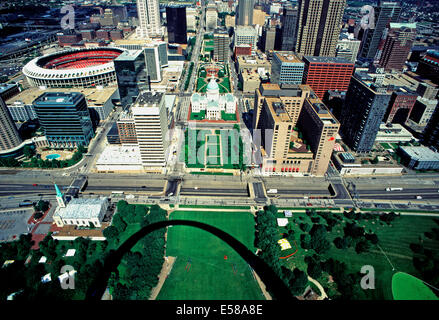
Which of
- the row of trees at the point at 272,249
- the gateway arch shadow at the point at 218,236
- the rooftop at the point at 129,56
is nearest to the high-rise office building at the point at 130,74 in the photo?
the rooftop at the point at 129,56

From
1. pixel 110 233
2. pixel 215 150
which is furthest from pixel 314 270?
pixel 215 150

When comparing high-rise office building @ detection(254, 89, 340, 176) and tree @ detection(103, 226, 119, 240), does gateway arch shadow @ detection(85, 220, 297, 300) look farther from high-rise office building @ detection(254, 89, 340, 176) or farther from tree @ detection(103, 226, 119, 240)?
high-rise office building @ detection(254, 89, 340, 176)

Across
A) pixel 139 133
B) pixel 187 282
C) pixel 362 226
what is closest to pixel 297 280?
pixel 187 282

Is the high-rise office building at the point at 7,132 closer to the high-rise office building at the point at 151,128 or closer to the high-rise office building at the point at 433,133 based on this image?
the high-rise office building at the point at 151,128

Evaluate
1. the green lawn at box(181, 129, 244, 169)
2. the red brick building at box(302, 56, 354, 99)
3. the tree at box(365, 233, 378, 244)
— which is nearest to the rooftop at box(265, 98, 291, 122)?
the green lawn at box(181, 129, 244, 169)

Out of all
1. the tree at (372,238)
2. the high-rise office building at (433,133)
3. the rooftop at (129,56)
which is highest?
the rooftop at (129,56)

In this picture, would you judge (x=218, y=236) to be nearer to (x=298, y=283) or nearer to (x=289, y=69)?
(x=298, y=283)
